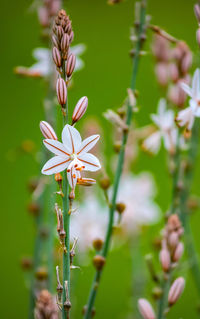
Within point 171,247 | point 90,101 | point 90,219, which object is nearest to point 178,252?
point 171,247

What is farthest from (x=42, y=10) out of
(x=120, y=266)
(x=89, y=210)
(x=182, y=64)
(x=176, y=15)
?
(x=176, y=15)

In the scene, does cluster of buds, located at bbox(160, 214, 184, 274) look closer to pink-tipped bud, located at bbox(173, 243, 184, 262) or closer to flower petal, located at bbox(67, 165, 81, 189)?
pink-tipped bud, located at bbox(173, 243, 184, 262)

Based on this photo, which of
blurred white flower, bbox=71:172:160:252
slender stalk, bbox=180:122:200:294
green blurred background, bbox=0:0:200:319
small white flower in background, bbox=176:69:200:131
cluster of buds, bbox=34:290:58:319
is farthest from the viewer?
green blurred background, bbox=0:0:200:319

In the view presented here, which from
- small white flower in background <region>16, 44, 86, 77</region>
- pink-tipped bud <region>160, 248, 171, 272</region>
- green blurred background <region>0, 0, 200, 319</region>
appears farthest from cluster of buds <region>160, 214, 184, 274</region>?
green blurred background <region>0, 0, 200, 319</region>

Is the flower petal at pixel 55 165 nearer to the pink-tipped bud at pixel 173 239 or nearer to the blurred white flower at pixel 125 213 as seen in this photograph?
the pink-tipped bud at pixel 173 239

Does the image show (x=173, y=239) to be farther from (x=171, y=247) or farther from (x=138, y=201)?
(x=138, y=201)

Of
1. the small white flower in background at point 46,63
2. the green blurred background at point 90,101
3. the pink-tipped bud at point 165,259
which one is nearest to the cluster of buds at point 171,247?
the pink-tipped bud at point 165,259

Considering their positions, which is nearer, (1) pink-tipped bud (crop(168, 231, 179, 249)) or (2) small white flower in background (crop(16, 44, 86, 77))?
(1) pink-tipped bud (crop(168, 231, 179, 249))
